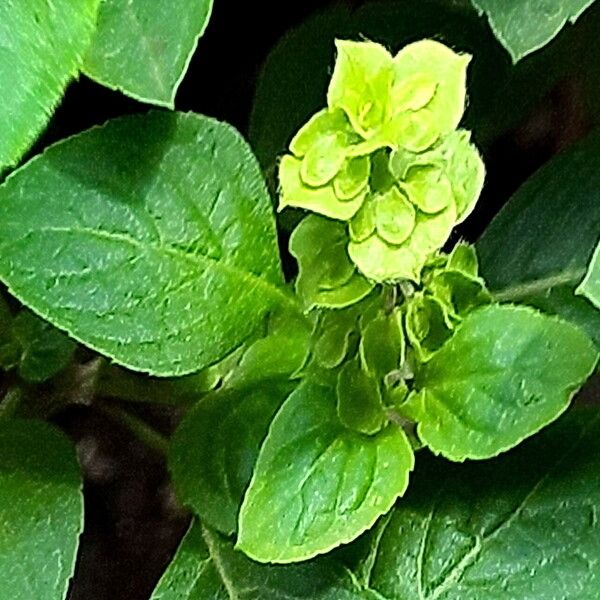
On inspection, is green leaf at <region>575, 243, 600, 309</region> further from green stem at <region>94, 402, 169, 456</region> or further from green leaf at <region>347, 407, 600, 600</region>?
green stem at <region>94, 402, 169, 456</region>

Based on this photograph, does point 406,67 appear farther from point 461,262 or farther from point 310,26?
point 310,26

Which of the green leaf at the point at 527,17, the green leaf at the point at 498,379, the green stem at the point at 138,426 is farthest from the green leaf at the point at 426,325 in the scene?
the green stem at the point at 138,426

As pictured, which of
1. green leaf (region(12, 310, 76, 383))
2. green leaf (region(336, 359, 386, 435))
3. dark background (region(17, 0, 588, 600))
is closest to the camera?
green leaf (region(336, 359, 386, 435))

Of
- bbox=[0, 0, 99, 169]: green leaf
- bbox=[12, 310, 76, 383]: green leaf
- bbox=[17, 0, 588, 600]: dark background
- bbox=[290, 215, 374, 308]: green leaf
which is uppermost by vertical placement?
bbox=[0, 0, 99, 169]: green leaf

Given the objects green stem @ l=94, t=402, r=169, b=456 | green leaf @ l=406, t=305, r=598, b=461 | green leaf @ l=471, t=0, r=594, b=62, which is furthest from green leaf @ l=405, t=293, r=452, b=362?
green stem @ l=94, t=402, r=169, b=456

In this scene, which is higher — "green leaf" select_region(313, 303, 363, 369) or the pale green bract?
the pale green bract

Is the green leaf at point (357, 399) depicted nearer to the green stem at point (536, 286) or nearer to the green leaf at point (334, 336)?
the green leaf at point (334, 336)
